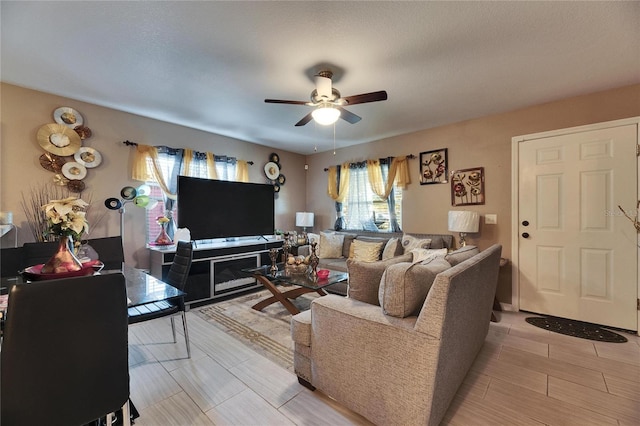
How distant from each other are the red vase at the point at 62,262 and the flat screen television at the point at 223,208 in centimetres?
211

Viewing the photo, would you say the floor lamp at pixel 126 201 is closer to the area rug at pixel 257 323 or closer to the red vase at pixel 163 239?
the red vase at pixel 163 239

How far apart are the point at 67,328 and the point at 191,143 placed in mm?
3581

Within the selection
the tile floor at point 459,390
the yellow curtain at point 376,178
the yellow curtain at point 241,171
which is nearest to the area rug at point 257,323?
the tile floor at point 459,390

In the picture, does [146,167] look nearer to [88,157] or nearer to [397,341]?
[88,157]

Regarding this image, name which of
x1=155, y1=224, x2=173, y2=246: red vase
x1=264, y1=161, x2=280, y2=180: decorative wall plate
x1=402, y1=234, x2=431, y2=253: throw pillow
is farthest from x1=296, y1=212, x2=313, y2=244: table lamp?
x1=155, y1=224, x2=173, y2=246: red vase

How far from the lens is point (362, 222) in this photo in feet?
16.1

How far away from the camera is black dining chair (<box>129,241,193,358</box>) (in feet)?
6.73

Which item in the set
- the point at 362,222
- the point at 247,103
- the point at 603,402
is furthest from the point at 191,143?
the point at 603,402

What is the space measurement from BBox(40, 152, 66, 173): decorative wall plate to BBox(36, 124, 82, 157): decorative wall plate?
Answer: 0.19 feet

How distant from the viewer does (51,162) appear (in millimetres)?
2941

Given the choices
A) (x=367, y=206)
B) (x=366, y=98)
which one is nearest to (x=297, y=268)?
(x=366, y=98)

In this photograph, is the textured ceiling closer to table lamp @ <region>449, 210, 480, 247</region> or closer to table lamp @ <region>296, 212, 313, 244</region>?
table lamp @ <region>449, 210, 480, 247</region>

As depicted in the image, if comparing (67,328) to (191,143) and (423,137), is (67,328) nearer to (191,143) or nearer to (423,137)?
(191,143)

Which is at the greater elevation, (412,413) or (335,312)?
(335,312)
